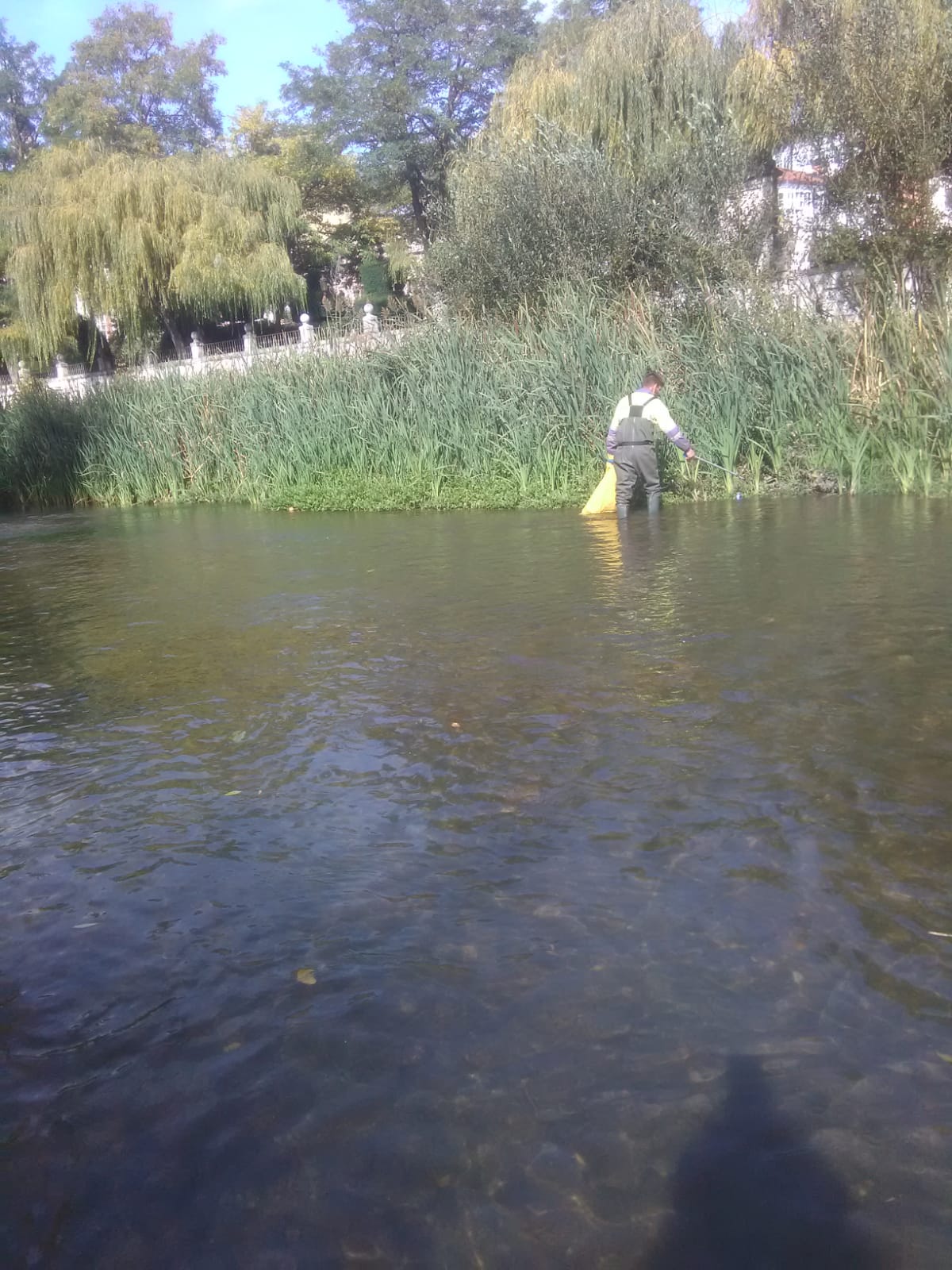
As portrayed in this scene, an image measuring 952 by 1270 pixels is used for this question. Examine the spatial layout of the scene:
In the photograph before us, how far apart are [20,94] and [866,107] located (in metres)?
51.7

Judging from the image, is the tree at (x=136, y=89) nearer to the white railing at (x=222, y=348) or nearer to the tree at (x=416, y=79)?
the tree at (x=416, y=79)

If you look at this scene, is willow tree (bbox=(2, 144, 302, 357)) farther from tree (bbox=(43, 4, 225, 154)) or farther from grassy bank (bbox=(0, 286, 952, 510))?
tree (bbox=(43, 4, 225, 154))

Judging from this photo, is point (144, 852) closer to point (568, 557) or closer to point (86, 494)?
point (568, 557)

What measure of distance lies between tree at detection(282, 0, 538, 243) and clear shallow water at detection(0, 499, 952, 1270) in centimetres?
4257

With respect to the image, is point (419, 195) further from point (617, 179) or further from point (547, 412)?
point (547, 412)

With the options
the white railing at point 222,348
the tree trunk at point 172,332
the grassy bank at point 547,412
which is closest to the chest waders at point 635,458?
the grassy bank at point 547,412

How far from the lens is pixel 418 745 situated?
17.6 feet

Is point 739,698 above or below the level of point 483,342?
Answer: below

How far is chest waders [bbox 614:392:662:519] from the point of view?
13539 mm

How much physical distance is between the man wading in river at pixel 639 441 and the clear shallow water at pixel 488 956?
6595 millimetres

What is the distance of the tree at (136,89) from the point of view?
172 ft

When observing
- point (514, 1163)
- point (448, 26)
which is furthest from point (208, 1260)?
point (448, 26)

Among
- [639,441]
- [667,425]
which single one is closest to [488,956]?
[667,425]

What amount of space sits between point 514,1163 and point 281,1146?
0.56 m
